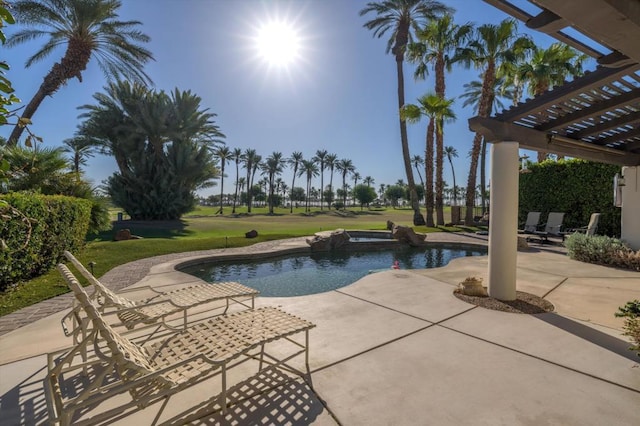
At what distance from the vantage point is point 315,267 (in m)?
9.20

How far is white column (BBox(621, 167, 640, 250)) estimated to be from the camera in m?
8.09

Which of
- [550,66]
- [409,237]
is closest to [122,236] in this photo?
[409,237]

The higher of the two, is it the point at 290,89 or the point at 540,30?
the point at 290,89

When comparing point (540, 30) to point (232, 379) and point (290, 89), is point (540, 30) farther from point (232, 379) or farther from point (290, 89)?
point (290, 89)

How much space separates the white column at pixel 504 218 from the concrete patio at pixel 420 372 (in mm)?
738

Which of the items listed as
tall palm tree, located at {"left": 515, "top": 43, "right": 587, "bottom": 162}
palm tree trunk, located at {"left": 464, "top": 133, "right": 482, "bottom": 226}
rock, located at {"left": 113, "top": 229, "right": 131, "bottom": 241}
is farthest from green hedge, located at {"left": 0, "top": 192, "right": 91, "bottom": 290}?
tall palm tree, located at {"left": 515, "top": 43, "right": 587, "bottom": 162}

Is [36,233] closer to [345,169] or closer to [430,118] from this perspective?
[430,118]

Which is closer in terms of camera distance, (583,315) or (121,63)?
(583,315)

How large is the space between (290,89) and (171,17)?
5371mm

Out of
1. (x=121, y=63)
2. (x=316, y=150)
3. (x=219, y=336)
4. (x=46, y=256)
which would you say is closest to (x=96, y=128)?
(x=121, y=63)

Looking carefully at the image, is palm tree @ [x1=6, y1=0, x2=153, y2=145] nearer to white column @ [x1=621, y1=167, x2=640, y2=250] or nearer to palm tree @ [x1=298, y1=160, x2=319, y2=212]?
white column @ [x1=621, y1=167, x2=640, y2=250]

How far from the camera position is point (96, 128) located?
24.1m

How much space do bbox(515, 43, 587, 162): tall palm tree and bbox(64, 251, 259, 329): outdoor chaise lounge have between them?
20.6 meters

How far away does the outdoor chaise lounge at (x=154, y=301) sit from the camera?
318 centimetres
